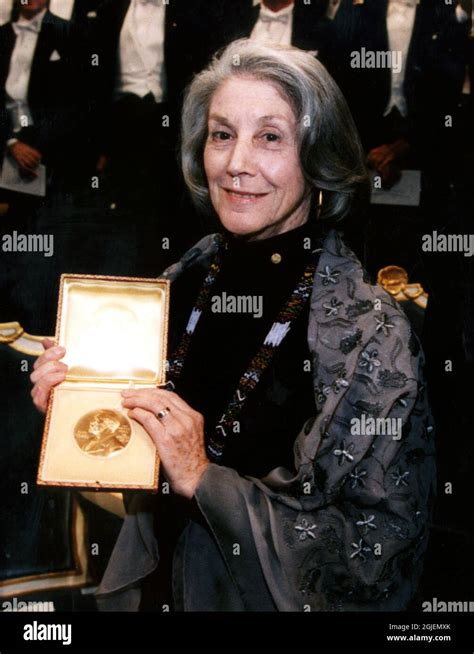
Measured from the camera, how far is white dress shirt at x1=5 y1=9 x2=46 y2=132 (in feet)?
6.69

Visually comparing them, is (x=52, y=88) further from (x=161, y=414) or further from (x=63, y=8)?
(x=161, y=414)

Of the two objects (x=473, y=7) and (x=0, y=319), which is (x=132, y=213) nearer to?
(x=0, y=319)

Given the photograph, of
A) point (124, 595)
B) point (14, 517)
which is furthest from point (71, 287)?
point (124, 595)

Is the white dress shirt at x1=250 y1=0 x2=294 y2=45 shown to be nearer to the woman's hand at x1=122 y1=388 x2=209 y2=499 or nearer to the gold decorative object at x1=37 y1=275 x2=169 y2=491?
the gold decorative object at x1=37 y1=275 x2=169 y2=491

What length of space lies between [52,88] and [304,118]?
0.68 m

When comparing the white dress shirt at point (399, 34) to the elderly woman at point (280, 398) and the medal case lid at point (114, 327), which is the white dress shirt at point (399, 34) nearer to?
the elderly woman at point (280, 398)

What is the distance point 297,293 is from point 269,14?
0.72 metres

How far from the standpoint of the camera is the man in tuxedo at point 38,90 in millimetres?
2027

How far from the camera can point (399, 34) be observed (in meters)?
2.04

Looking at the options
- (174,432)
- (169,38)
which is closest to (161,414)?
(174,432)

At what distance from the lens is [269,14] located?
200cm

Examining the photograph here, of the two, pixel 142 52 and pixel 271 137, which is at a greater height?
pixel 142 52

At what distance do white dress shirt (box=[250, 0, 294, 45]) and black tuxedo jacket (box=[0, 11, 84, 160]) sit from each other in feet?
1.53

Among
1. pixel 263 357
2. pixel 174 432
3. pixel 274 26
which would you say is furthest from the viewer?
pixel 274 26
